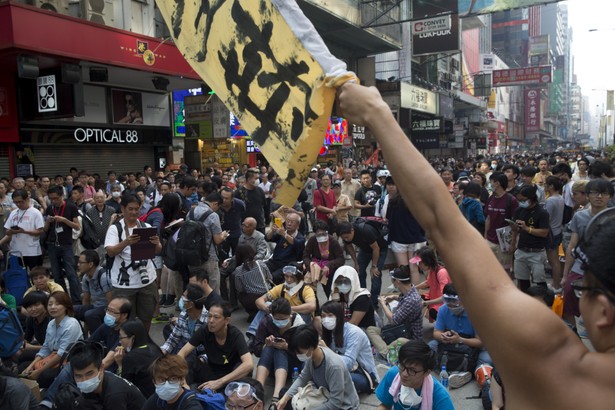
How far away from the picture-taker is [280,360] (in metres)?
5.31

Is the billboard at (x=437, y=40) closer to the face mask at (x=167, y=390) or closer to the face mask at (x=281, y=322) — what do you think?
the face mask at (x=281, y=322)

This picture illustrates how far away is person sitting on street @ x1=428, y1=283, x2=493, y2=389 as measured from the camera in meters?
5.23

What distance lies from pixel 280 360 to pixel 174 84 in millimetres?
13033

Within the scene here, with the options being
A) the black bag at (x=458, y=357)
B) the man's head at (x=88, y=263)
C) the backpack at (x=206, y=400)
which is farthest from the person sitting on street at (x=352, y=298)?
the man's head at (x=88, y=263)

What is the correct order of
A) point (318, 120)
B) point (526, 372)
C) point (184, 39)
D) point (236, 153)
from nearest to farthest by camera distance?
point (526, 372), point (318, 120), point (184, 39), point (236, 153)

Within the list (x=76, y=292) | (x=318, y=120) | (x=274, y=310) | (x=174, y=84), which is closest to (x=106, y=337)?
(x=274, y=310)

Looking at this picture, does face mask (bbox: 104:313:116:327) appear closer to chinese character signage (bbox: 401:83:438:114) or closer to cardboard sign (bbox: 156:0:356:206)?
cardboard sign (bbox: 156:0:356:206)

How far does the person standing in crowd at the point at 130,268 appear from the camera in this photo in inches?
222

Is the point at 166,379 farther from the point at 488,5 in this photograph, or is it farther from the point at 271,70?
the point at 488,5

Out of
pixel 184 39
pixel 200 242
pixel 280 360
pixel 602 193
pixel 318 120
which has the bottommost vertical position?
pixel 280 360

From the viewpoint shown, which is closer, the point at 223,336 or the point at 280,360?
the point at 223,336

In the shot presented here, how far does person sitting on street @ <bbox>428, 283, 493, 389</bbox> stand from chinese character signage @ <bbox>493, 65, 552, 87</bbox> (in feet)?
117

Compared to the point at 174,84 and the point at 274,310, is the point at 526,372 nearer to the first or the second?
the point at 274,310

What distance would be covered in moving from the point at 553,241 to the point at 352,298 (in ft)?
9.97
